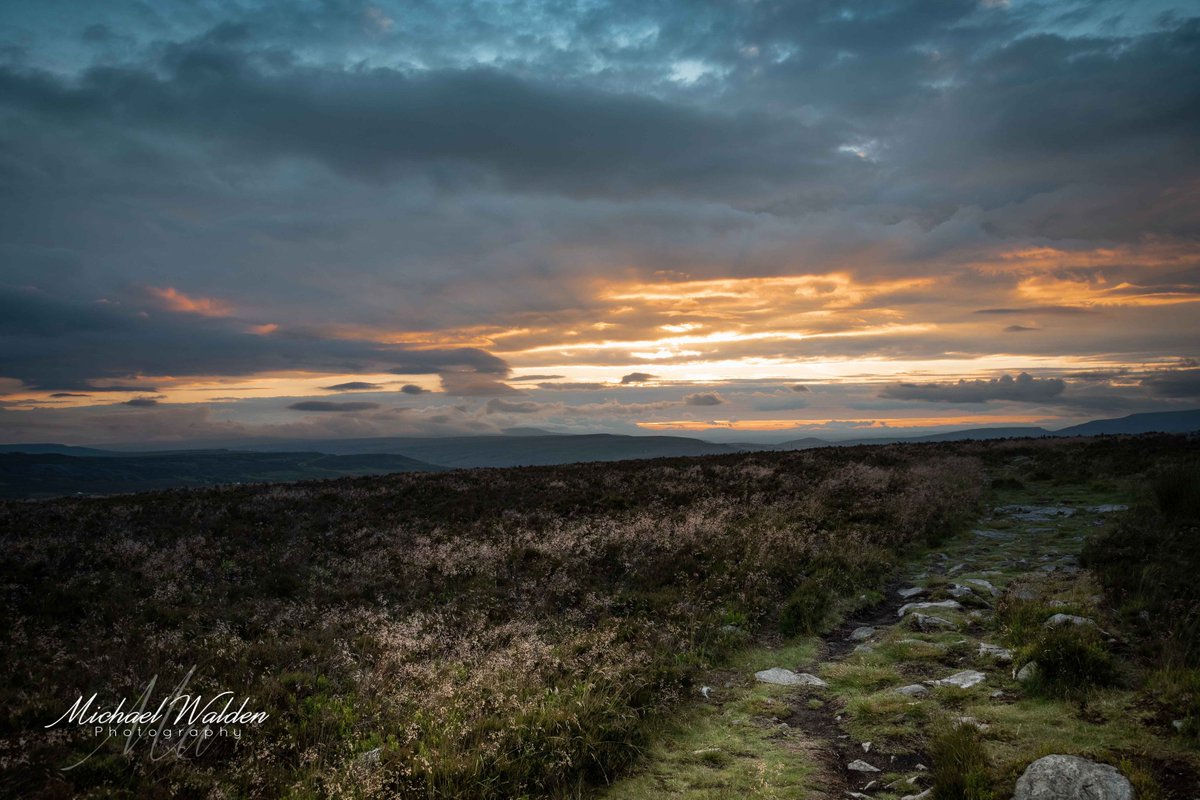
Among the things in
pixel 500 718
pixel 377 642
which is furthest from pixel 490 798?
pixel 377 642

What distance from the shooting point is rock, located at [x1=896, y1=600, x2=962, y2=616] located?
1103cm

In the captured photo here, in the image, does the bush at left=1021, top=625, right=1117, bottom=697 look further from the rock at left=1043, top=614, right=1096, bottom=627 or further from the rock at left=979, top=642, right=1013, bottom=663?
the rock at left=1043, top=614, right=1096, bottom=627

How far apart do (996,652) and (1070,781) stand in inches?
151

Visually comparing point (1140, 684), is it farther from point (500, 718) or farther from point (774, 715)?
point (500, 718)

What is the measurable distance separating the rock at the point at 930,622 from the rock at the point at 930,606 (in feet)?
1.73

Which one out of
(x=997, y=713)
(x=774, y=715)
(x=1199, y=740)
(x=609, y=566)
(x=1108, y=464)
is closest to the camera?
(x=1199, y=740)

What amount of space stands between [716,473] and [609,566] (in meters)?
14.7

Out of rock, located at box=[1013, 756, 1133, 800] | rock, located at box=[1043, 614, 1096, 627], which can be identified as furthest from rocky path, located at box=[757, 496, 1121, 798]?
rock, located at box=[1013, 756, 1133, 800]

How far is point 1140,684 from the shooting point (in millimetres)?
7004

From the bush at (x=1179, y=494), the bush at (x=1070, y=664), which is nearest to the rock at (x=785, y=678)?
the bush at (x=1070, y=664)

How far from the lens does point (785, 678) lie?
8.85 m

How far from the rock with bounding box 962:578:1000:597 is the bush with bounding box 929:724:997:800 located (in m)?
6.33
